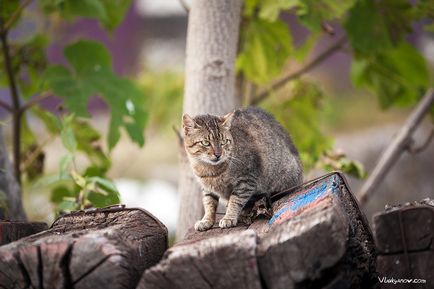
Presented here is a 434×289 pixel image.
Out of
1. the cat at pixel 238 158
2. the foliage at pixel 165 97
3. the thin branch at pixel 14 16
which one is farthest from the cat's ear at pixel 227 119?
the foliage at pixel 165 97

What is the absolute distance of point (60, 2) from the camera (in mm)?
4211

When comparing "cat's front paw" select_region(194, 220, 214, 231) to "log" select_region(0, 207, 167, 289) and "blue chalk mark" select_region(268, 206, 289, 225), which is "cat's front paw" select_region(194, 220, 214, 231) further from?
"log" select_region(0, 207, 167, 289)

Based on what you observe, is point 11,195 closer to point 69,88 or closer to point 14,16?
point 69,88

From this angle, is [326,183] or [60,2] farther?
[60,2]

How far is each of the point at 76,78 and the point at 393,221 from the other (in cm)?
286

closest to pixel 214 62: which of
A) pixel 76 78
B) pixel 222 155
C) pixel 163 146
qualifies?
pixel 222 155

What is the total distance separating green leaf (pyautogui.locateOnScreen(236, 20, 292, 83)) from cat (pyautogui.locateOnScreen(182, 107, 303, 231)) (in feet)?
4.65

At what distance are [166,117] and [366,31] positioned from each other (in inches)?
90.4

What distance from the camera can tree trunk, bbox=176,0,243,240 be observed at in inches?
142

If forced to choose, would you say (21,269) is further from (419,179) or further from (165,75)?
(419,179)

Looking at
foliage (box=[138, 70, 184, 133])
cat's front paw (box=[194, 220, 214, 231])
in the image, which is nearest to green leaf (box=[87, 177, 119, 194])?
cat's front paw (box=[194, 220, 214, 231])

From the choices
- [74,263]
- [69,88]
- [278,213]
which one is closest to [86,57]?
[69,88]

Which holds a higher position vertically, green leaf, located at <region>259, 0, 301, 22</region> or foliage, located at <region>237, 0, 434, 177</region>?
green leaf, located at <region>259, 0, 301, 22</region>

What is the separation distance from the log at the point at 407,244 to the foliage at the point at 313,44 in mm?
2115
